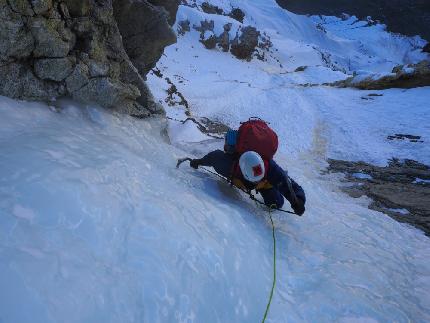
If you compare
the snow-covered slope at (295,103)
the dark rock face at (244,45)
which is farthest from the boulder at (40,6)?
the dark rock face at (244,45)

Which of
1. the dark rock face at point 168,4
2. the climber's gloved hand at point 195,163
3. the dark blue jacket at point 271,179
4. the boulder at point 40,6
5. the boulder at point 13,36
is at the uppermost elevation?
the dark rock face at point 168,4

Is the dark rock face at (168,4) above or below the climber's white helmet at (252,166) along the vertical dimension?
above

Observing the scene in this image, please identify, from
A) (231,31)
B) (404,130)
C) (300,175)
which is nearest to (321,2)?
(231,31)

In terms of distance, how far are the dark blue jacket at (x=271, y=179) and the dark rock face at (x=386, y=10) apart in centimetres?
5673

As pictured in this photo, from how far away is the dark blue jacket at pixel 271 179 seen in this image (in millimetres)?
5184

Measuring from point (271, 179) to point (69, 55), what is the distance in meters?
3.38

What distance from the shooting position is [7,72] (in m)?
5.16

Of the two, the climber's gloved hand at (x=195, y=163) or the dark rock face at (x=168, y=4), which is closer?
the climber's gloved hand at (x=195, y=163)

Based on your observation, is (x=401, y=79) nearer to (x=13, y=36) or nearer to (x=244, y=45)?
(x=244, y=45)

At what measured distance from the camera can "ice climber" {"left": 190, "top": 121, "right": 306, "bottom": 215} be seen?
16.0 ft

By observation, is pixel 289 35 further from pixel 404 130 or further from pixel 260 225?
pixel 260 225

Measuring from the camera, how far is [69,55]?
586 centimetres

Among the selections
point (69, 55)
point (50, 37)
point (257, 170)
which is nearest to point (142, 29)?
point (69, 55)

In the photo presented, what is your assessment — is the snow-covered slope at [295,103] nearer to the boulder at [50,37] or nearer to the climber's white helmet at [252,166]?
the boulder at [50,37]
